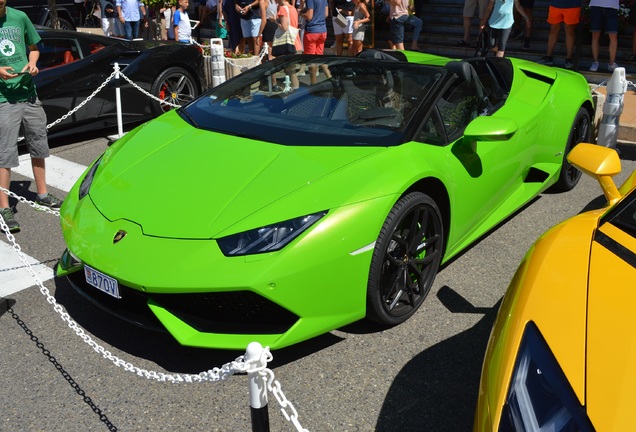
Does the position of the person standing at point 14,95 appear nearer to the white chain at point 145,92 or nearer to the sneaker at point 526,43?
the white chain at point 145,92

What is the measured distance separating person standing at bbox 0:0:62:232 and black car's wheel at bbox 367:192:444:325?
309 cm

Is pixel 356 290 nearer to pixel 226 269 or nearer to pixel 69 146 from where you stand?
pixel 226 269

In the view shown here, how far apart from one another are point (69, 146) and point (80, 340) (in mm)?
4502

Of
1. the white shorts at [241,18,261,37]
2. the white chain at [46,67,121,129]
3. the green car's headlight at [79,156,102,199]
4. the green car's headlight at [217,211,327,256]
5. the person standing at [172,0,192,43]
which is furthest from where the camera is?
the person standing at [172,0,192,43]

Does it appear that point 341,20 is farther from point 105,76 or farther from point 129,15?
point 105,76

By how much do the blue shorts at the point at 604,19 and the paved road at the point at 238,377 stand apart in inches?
274

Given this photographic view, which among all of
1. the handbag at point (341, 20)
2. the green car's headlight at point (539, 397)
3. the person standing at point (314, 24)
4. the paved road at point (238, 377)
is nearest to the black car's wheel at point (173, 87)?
the person standing at point (314, 24)

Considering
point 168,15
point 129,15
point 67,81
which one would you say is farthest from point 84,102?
point 168,15

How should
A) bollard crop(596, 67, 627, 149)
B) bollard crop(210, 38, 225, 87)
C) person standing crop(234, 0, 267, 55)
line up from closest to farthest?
bollard crop(596, 67, 627, 149), bollard crop(210, 38, 225, 87), person standing crop(234, 0, 267, 55)

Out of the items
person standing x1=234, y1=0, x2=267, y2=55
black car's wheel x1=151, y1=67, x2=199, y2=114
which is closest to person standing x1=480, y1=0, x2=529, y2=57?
person standing x1=234, y1=0, x2=267, y2=55

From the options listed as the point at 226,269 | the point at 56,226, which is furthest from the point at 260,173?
the point at 56,226

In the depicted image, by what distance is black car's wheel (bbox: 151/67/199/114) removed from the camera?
8.00 meters

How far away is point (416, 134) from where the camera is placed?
389 centimetres

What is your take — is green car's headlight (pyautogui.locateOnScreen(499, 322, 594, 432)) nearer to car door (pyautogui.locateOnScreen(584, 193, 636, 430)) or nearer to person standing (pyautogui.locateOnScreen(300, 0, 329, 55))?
car door (pyautogui.locateOnScreen(584, 193, 636, 430))
